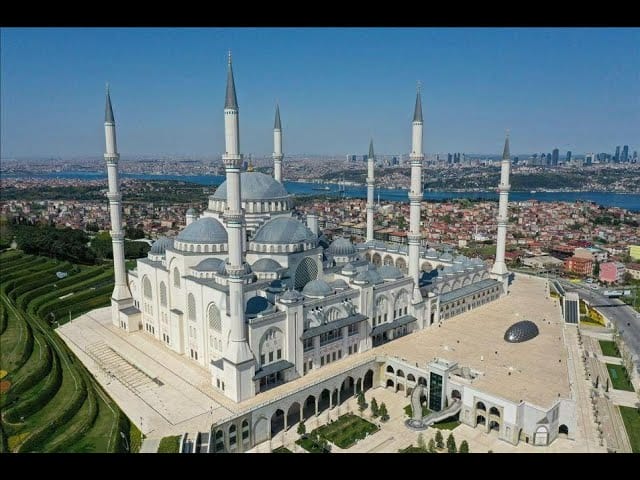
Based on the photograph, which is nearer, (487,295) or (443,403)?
(443,403)

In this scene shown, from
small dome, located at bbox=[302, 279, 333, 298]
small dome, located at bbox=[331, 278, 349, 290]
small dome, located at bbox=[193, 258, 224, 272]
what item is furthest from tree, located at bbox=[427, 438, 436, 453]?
small dome, located at bbox=[193, 258, 224, 272]

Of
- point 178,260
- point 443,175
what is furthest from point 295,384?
point 443,175

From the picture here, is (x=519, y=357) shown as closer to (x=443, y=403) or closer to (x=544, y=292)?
(x=443, y=403)

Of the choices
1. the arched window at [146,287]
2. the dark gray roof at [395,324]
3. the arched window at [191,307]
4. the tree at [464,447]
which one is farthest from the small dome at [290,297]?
the arched window at [146,287]

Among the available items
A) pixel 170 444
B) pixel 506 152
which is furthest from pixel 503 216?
pixel 170 444

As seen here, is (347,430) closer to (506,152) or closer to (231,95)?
(231,95)

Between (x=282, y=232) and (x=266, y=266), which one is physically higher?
(x=282, y=232)

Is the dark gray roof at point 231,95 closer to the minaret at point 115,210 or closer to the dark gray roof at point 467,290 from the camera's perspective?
the minaret at point 115,210
